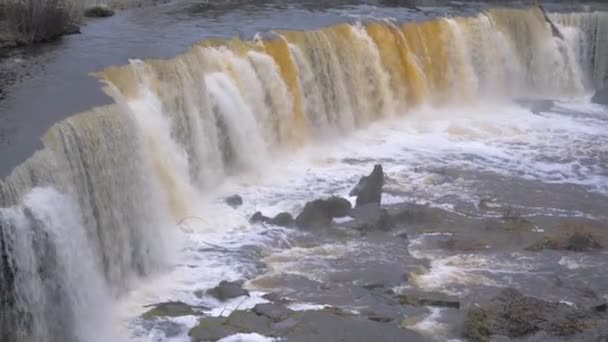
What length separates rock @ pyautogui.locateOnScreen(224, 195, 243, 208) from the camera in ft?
44.1

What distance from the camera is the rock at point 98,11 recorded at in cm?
1894

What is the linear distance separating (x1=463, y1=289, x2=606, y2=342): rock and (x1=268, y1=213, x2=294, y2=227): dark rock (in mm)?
3319

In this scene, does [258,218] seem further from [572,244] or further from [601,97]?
[601,97]

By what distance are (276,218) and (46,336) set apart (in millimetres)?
4300

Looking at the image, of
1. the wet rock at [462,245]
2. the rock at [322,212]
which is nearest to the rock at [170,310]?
the rock at [322,212]

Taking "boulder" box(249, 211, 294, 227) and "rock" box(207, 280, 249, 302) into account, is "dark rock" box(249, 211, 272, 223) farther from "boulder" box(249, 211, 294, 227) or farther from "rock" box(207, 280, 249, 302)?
"rock" box(207, 280, 249, 302)

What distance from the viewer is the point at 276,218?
12.7 meters

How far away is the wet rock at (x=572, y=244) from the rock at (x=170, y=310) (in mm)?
4590

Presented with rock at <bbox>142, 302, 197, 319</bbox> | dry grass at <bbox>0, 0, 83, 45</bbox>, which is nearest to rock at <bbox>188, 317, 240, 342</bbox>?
rock at <bbox>142, 302, 197, 319</bbox>

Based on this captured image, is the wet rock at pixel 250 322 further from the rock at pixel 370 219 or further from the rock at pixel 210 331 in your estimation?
the rock at pixel 370 219

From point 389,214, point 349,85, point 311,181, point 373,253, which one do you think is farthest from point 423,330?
point 349,85

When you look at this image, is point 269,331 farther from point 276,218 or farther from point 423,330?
point 276,218

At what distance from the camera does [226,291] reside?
1035cm

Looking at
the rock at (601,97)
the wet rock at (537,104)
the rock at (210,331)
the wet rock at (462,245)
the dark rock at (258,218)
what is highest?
the rock at (210,331)
